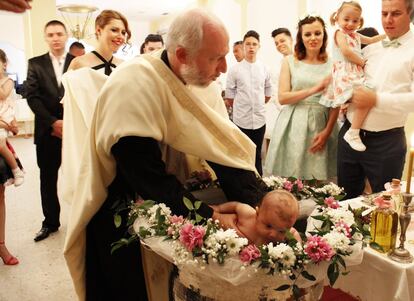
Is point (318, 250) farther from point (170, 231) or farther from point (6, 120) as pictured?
point (6, 120)

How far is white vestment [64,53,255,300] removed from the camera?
1.38m

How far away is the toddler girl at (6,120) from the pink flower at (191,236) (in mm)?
1880

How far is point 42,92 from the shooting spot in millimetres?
2967

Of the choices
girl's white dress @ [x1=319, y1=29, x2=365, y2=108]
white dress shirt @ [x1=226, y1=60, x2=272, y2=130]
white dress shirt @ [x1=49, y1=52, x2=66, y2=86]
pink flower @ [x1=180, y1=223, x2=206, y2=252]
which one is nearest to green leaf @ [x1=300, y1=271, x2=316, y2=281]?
pink flower @ [x1=180, y1=223, x2=206, y2=252]

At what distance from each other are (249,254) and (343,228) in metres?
0.29

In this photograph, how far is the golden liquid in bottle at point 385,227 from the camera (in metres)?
1.38

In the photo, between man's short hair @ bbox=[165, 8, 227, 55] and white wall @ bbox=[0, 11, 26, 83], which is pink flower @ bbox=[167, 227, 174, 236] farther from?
white wall @ bbox=[0, 11, 26, 83]

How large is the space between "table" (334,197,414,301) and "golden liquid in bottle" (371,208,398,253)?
0.04 metres

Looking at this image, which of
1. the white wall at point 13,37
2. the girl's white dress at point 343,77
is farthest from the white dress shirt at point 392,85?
the white wall at point 13,37

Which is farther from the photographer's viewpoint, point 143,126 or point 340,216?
point 143,126

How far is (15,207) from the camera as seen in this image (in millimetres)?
3984

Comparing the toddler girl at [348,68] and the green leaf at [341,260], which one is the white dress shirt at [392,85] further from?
the green leaf at [341,260]

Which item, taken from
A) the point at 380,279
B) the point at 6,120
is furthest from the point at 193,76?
the point at 6,120

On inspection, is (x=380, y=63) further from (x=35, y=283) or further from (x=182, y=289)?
(x=35, y=283)
